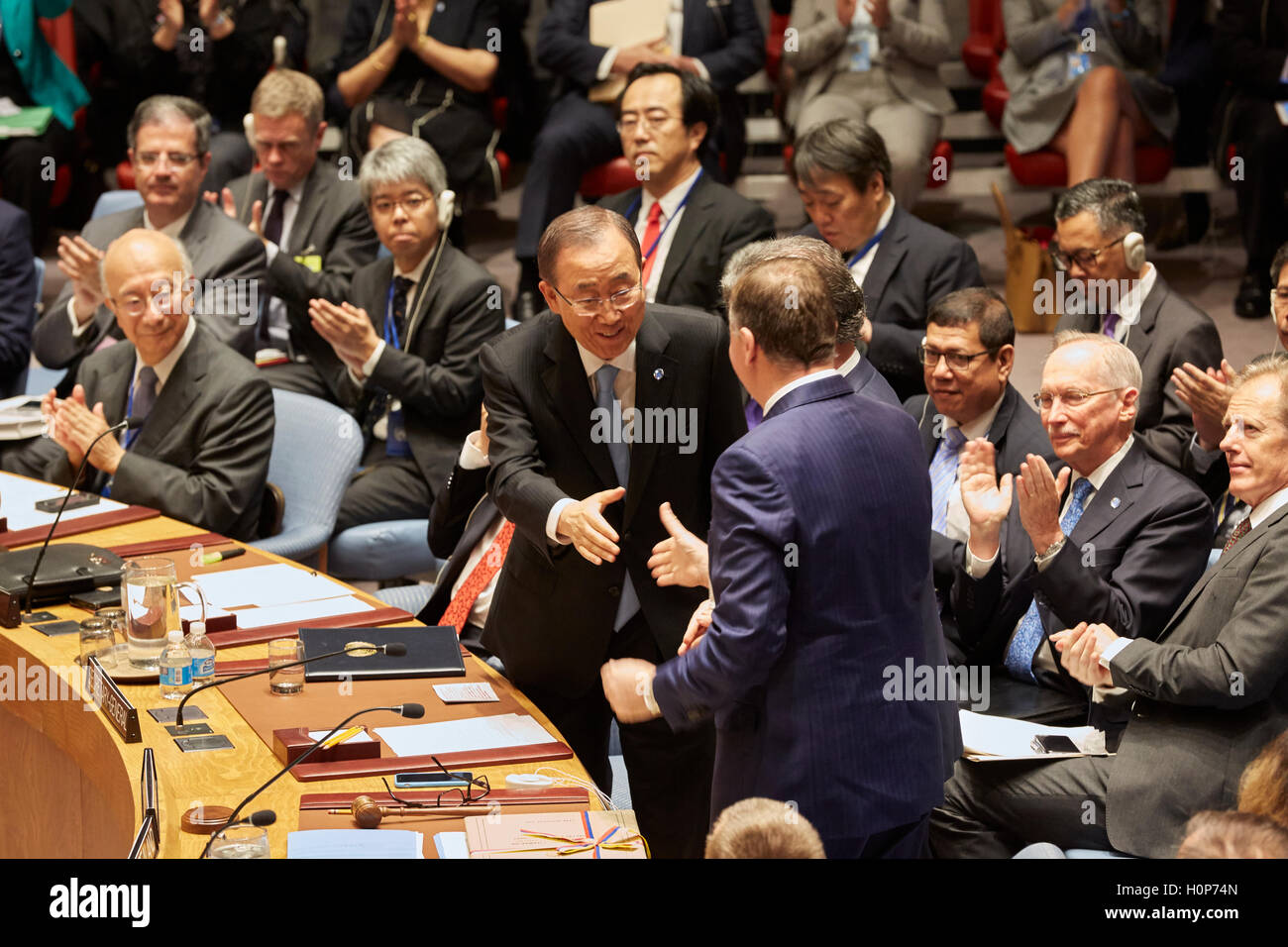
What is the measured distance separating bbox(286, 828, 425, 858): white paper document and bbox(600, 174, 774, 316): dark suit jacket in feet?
8.99

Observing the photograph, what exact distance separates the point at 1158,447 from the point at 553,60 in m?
3.49

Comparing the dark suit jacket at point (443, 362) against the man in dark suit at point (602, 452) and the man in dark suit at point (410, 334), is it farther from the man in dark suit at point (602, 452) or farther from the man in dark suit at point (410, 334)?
the man in dark suit at point (602, 452)

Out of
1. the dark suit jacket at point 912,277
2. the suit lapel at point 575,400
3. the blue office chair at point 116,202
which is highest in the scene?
the blue office chair at point 116,202

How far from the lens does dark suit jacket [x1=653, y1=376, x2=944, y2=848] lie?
2.09 m

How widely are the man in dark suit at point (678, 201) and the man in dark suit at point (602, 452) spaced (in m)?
1.77

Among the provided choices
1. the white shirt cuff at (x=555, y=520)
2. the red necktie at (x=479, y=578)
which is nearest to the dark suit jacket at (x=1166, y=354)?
the red necktie at (x=479, y=578)

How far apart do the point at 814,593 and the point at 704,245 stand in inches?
107

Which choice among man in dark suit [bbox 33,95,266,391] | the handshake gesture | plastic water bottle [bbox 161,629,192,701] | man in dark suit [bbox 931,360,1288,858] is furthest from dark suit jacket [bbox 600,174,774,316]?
plastic water bottle [bbox 161,629,192,701]

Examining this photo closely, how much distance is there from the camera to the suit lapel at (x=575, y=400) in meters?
2.87

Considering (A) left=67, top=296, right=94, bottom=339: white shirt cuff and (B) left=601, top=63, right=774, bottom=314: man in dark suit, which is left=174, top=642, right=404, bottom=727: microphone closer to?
(B) left=601, top=63, right=774, bottom=314: man in dark suit

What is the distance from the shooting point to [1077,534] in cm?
313

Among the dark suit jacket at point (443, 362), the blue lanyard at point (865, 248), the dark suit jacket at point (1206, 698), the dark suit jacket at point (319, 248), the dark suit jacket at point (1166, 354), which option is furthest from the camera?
the dark suit jacket at point (319, 248)

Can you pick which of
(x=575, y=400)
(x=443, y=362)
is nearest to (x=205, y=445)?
(x=443, y=362)

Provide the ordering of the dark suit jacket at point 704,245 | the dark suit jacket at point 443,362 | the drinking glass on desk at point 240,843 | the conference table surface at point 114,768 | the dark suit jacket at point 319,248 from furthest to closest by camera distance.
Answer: the dark suit jacket at point 319,248
the dark suit jacket at point 704,245
the dark suit jacket at point 443,362
the conference table surface at point 114,768
the drinking glass on desk at point 240,843
